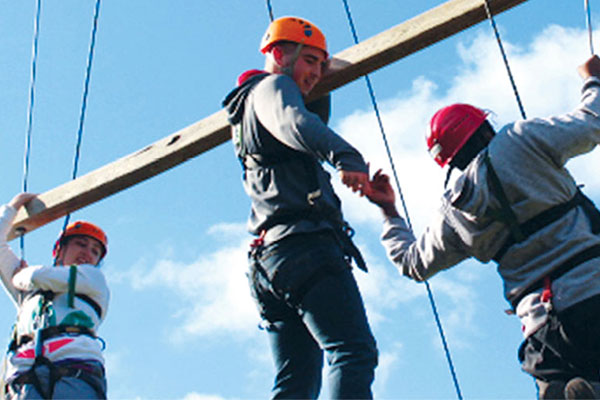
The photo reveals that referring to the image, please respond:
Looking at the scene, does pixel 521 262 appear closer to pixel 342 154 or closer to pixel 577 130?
pixel 577 130

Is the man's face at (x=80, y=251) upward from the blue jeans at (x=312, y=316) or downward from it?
upward

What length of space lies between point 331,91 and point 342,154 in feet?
5.42

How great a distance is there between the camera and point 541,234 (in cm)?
318

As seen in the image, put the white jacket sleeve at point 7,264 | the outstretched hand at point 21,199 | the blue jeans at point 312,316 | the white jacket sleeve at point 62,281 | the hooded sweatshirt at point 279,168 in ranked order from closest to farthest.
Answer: the blue jeans at point 312,316, the hooded sweatshirt at point 279,168, the white jacket sleeve at point 62,281, the white jacket sleeve at point 7,264, the outstretched hand at point 21,199

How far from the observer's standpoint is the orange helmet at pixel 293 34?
3914 millimetres

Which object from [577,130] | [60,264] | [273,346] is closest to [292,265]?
[273,346]

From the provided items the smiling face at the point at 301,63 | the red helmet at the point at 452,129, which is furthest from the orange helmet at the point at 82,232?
the red helmet at the point at 452,129

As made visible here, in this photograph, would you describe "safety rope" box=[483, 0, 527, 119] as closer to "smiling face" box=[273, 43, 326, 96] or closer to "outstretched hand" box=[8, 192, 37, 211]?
"smiling face" box=[273, 43, 326, 96]

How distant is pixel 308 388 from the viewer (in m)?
3.50

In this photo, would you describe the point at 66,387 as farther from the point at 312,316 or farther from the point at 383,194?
the point at 383,194

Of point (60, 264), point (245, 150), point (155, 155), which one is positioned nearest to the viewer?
point (245, 150)

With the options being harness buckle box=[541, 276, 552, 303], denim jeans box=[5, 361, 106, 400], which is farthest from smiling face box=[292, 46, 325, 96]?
denim jeans box=[5, 361, 106, 400]

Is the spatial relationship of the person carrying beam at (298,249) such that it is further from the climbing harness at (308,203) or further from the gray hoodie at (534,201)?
the gray hoodie at (534,201)

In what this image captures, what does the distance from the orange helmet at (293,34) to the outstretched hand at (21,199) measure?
224 cm
